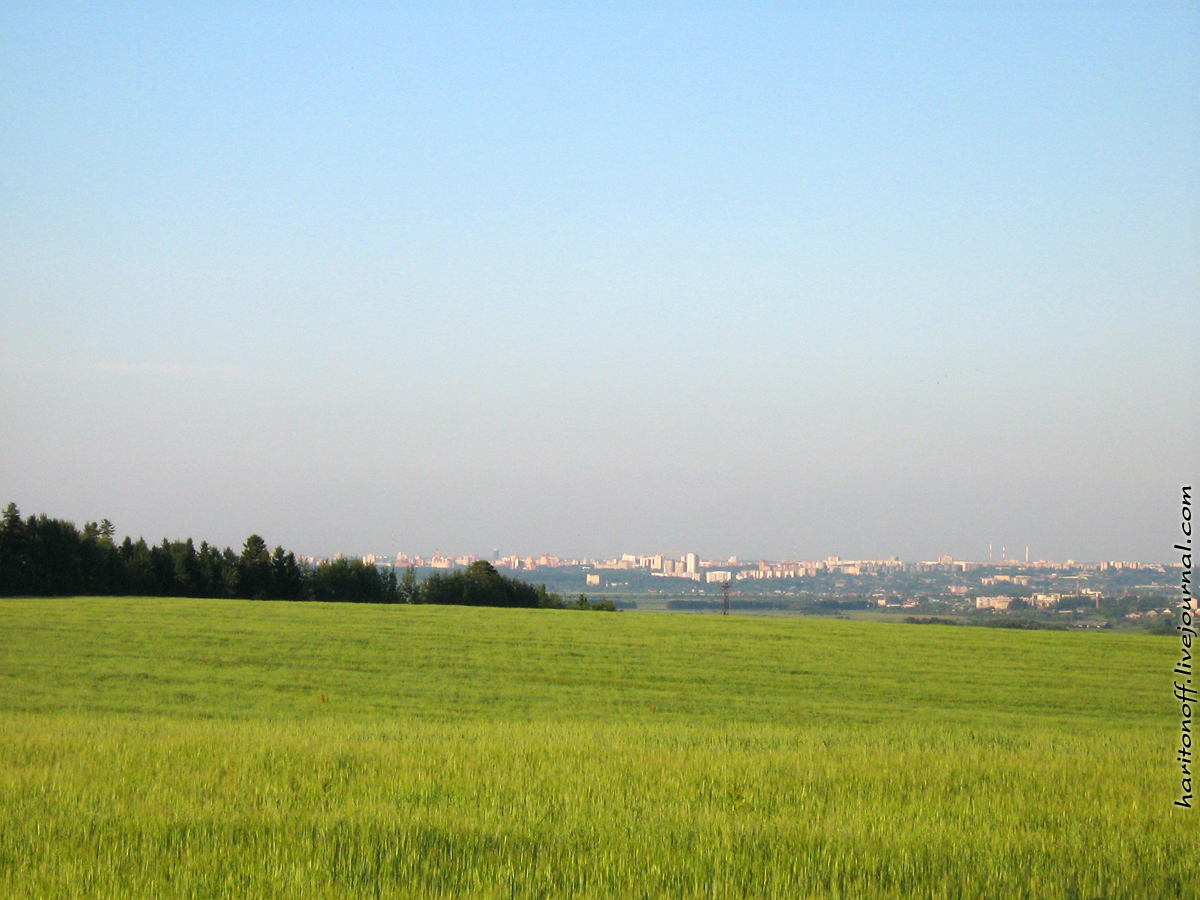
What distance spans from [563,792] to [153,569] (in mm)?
72866

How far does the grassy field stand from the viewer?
6.91 metres

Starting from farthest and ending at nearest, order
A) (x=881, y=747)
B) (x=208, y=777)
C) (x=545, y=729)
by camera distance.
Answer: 1. (x=545, y=729)
2. (x=881, y=747)
3. (x=208, y=777)

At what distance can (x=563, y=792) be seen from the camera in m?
9.91

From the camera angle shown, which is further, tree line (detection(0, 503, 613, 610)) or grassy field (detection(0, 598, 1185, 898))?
tree line (detection(0, 503, 613, 610))

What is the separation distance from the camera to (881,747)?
14.7 metres

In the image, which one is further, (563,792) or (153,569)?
(153,569)

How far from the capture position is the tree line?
220ft

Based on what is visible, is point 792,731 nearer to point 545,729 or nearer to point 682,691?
point 545,729

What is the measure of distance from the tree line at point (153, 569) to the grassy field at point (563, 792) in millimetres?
45160

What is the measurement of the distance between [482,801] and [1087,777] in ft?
24.7

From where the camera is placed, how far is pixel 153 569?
242 feet

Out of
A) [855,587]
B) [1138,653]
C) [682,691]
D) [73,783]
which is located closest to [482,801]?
[73,783]

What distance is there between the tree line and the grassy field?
148 feet

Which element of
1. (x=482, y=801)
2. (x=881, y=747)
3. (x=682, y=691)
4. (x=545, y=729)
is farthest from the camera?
(x=682, y=691)
